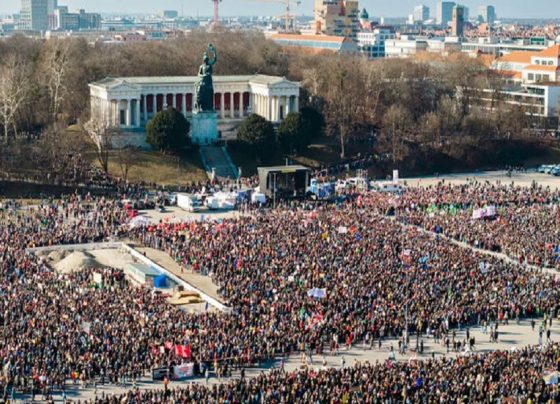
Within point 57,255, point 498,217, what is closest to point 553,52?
point 498,217

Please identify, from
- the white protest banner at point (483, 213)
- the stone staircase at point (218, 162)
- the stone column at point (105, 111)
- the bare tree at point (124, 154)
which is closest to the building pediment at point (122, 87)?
the stone column at point (105, 111)

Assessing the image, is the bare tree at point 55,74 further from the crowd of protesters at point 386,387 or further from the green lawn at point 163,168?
the crowd of protesters at point 386,387

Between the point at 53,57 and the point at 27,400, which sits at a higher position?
the point at 53,57

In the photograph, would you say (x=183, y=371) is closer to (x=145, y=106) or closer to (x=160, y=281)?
(x=160, y=281)

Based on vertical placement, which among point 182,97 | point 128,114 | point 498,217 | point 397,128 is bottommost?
point 498,217

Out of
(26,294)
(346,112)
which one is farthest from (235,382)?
(346,112)

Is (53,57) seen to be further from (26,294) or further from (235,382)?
(235,382)
